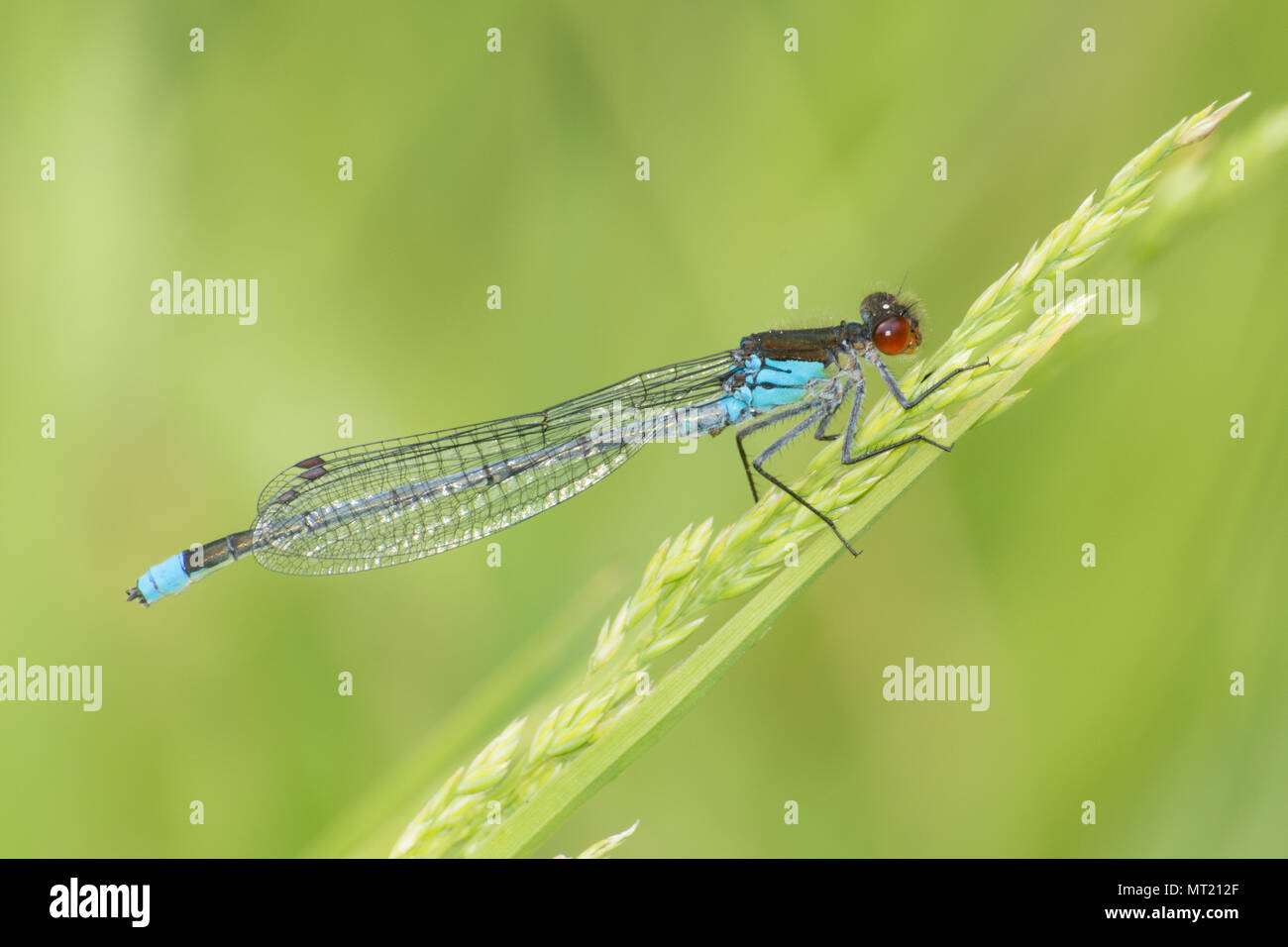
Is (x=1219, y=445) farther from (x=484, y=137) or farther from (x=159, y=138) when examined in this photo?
(x=159, y=138)

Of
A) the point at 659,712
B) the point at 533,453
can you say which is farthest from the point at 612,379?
the point at 659,712

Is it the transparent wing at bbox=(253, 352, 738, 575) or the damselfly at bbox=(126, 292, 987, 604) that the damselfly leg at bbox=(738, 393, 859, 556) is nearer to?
the damselfly at bbox=(126, 292, 987, 604)

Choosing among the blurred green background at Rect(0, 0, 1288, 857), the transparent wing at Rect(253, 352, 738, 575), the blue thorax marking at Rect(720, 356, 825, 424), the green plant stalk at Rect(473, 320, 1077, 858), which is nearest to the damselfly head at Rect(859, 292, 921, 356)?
the blurred green background at Rect(0, 0, 1288, 857)

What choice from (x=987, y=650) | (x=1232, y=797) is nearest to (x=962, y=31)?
(x=987, y=650)

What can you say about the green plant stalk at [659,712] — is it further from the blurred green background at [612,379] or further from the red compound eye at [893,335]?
the red compound eye at [893,335]

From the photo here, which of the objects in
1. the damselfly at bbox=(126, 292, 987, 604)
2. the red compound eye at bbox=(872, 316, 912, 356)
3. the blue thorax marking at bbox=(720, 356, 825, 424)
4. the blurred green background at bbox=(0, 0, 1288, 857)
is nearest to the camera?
the blurred green background at bbox=(0, 0, 1288, 857)
